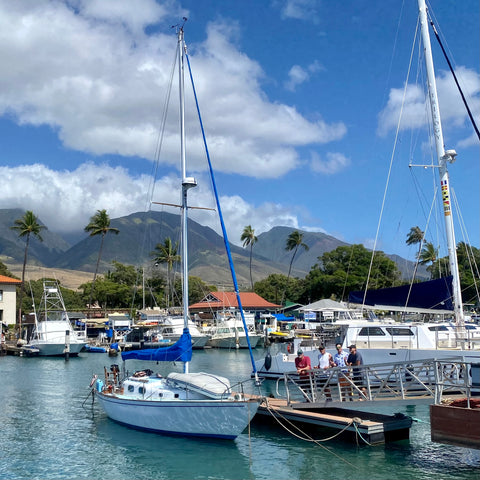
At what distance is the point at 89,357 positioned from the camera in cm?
5781

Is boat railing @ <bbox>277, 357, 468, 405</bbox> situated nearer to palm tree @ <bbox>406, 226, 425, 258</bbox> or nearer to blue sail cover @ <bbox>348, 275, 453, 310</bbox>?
blue sail cover @ <bbox>348, 275, 453, 310</bbox>

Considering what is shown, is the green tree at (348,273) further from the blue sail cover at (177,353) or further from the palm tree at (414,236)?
the blue sail cover at (177,353)

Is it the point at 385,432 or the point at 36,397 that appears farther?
the point at 36,397

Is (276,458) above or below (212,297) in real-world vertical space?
below

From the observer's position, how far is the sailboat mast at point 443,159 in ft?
90.6

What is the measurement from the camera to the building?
77250 millimetres

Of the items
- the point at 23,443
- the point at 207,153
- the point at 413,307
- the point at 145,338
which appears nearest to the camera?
the point at 23,443

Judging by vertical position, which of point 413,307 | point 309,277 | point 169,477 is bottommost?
point 169,477

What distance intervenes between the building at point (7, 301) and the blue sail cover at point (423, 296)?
6154cm

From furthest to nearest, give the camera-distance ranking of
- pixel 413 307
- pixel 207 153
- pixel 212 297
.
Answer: pixel 212 297
pixel 413 307
pixel 207 153

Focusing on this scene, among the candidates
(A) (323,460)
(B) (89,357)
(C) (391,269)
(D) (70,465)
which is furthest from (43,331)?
(C) (391,269)

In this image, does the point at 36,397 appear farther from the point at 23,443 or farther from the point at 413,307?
the point at 413,307

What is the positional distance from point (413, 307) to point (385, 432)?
11415mm

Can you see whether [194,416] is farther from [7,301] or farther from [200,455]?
[7,301]
